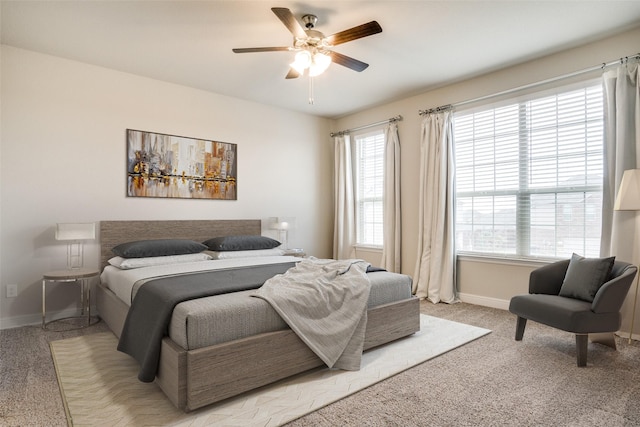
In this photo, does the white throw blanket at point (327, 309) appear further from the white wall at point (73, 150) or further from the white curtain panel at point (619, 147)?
the white wall at point (73, 150)

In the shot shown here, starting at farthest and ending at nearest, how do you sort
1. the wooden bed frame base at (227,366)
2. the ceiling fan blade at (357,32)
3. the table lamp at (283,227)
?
1. the table lamp at (283,227)
2. the ceiling fan blade at (357,32)
3. the wooden bed frame base at (227,366)

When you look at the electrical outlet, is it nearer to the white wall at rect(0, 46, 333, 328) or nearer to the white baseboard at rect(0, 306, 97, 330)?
the white wall at rect(0, 46, 333, 328)

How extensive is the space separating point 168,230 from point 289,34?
8.66 ft

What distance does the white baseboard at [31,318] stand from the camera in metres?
3.51

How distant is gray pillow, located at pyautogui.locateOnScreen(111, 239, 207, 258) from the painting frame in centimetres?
73

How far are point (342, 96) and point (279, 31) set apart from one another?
1.90m

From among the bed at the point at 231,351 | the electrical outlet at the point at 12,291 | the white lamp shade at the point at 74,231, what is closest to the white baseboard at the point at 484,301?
the bed at the point at 231,351

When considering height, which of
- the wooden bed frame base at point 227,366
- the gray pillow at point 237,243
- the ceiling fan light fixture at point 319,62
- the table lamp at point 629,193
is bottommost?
the wooden bed frame base at point 227,366

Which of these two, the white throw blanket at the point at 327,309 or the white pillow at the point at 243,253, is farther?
the white pillow at the point at 243,253

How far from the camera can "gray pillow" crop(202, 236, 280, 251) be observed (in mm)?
4277

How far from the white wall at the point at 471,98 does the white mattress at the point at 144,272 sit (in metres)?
2.14

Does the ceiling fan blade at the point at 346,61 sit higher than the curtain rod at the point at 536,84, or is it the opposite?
the curtain rod at the point at 536,84

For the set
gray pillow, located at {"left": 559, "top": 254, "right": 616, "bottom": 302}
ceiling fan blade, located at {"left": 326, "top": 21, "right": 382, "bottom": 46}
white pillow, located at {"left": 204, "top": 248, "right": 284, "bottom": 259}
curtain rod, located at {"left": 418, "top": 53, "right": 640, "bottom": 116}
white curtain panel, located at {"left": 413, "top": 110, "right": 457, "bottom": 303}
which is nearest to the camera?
ceiling fan blade, located at {"left": 326, "top": 21, "right": 382, "bottom": 46}

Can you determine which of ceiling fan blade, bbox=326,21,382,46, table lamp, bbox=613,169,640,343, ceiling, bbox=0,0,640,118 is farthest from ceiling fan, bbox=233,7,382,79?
table lamp, bbox=613,169,640,343
